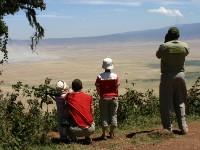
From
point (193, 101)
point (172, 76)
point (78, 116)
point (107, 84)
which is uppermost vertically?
point (172, 76)

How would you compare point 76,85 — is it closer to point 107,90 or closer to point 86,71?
point 107,90

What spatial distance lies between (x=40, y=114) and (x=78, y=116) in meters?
1.55

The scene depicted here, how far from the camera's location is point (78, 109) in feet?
28.4

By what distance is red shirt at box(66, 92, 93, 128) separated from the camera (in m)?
8.65

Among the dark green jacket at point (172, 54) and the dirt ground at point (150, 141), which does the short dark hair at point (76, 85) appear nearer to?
the dirt ground at point (150, 141)

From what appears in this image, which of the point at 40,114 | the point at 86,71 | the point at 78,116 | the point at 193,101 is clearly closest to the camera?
the point at 78,116

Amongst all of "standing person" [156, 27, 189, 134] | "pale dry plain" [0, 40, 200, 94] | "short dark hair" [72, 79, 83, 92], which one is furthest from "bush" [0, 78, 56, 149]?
"pale dry plain" [0, 40, 200, 94]

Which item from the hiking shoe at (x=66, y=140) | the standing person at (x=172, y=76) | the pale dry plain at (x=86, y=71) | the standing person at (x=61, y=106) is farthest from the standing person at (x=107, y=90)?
the pale dry plain at (x=86, y=71)

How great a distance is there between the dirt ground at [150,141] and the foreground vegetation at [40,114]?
0.68 m

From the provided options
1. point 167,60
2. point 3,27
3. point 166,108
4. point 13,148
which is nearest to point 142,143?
point 166,108

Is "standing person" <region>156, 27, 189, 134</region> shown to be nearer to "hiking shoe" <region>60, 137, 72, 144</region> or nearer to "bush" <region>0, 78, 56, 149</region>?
"hiking shoe" <region>60, 137, 72, 144</region>

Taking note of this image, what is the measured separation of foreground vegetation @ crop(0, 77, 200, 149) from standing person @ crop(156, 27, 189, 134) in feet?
5.33

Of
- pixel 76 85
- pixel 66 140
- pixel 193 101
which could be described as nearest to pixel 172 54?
pixel 76 85

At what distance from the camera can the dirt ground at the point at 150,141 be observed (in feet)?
27.0
